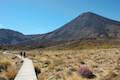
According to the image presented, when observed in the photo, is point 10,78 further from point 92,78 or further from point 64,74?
point 92,78

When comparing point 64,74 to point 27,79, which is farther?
point 64,74

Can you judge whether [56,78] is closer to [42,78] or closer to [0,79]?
[42,78]

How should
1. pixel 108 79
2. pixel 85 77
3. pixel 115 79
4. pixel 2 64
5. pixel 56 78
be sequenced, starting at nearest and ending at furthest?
pixel 115 79, pixel 108 79, pixel 56 78, pixel 85 77, pixel 2 64

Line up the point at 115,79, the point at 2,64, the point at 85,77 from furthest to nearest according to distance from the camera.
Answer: the point at 2,64 → the point at 85,77 → the point at 115,79

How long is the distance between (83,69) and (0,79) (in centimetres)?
595

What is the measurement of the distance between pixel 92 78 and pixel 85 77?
1.49 ft

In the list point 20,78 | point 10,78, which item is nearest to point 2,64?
point 10,78

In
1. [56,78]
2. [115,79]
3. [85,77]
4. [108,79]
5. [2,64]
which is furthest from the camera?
[2,64]

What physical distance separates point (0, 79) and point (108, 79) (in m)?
5.70

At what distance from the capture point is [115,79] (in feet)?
40.4

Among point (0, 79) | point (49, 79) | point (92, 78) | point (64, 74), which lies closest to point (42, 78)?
point (49, 79)

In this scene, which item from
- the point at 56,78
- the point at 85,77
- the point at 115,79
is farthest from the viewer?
the point at 85,77

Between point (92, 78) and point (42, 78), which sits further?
point (92, 78)

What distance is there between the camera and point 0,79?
13578 millimetres
